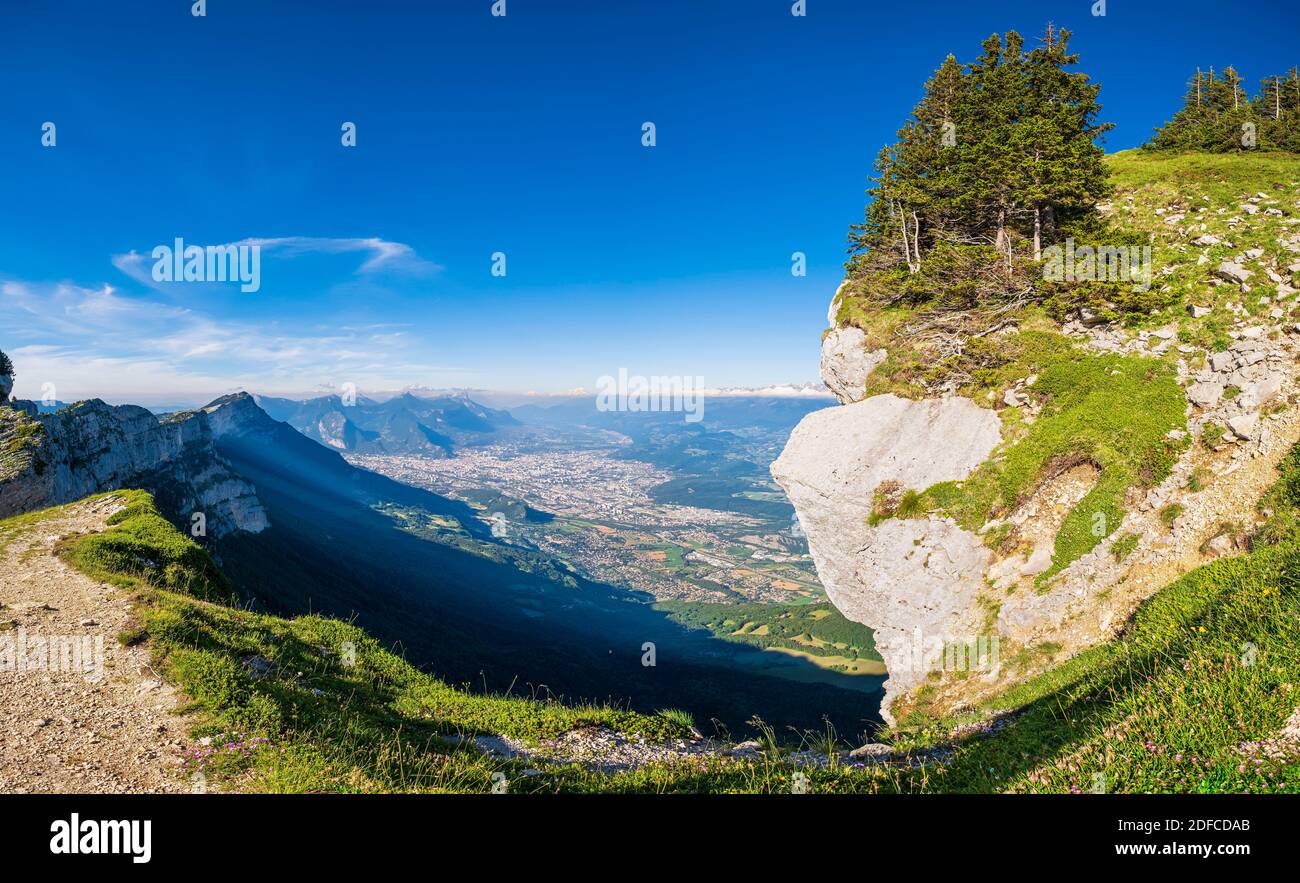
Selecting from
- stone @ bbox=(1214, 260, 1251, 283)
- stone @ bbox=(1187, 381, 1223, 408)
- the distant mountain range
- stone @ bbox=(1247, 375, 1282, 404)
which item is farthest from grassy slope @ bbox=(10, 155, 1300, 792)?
the distant mountain range

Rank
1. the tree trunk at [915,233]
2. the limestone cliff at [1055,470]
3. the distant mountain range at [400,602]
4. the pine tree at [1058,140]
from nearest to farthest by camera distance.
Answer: the limestone cliff at [1055,470], the pine tree at [1058,140], the tree trunk at [915,233], the distant mountain range at [400,602]

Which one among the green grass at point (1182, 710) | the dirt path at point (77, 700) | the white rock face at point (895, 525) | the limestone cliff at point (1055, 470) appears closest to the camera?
the green grass at point (1182, 710)

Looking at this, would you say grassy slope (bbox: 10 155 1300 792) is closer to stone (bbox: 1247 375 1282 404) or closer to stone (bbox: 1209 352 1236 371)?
stone (bbox: 1247 375 1282 404)

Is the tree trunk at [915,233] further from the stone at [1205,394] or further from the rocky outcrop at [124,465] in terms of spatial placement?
the rocky outcrop at [124,465]

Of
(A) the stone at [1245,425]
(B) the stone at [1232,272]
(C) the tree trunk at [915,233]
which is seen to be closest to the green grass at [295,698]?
(A) the stone at [1245,425]

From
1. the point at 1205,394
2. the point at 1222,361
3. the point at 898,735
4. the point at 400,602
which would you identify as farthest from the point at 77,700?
the point at 400,602
